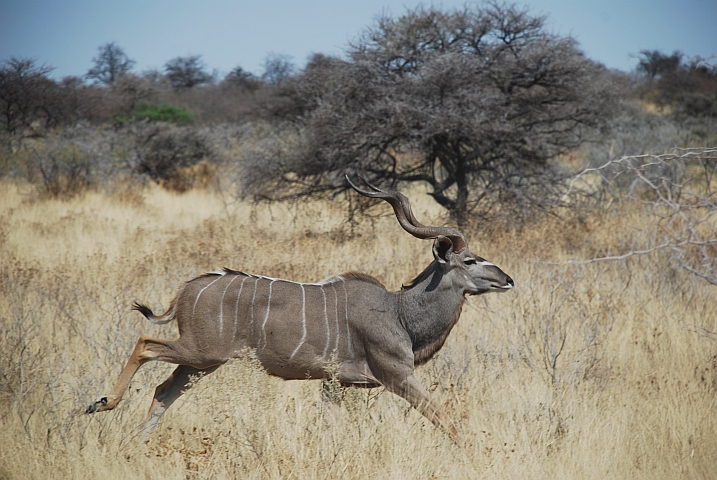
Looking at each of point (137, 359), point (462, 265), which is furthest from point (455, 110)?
point (137, 359)

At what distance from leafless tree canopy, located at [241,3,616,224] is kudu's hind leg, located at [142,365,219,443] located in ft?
17.3

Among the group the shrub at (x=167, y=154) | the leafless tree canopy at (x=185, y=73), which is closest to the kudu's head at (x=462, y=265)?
the shrub at (x=167, y=154)

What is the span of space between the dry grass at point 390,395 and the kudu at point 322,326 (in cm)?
16

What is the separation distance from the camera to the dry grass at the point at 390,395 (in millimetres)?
3607

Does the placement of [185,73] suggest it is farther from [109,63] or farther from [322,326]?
[322,326]

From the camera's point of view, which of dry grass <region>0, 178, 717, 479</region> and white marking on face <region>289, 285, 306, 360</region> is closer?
dry grass <region>0, 178, 717, 479</region>

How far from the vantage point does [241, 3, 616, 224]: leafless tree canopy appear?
8992 millimetres

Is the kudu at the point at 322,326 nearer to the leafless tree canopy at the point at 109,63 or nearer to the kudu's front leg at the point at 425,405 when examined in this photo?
the kudu's front leg at the point at 425,405

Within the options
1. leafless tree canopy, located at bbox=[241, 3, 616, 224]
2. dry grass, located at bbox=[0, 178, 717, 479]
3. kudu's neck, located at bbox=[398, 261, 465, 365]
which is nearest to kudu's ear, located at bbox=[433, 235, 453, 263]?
kudu's neck, located at bbox=[398, 261, 465, 365]

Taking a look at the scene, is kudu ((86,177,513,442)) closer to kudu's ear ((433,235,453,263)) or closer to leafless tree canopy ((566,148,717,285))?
kudu's ear ((433,235,453,263))

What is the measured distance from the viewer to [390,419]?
4027mm

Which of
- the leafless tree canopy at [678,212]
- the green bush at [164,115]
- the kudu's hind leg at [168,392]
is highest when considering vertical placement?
the green bush at [164,115]

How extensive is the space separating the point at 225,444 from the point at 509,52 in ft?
25.4

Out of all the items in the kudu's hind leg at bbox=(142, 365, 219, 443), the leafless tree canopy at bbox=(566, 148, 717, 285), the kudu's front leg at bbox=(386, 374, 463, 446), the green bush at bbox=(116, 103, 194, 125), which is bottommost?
the kudu's hind leg at bbox=(142, 365, 219, 443)
